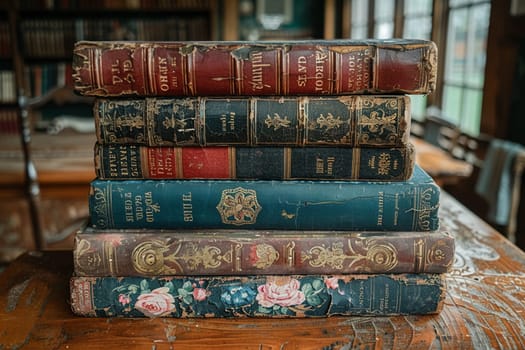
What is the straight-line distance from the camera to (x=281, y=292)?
28.1 inches

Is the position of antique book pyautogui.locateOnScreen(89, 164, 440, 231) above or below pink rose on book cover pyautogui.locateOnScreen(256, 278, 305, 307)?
above

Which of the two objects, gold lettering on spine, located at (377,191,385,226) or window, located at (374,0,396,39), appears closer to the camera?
gold lettering on spine, located at (377,191,385,226)

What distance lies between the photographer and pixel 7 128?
4.22 metres

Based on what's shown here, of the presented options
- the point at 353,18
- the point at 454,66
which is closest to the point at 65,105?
the point at 353,18

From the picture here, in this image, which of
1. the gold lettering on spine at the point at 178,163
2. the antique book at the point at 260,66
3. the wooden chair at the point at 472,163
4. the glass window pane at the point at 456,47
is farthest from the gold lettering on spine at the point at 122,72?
the glass window pane at the point at 456,47

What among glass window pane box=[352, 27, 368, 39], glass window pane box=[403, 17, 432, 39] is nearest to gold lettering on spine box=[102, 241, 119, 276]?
glass window pane box=[403, 17, 432, 39]

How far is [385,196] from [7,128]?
A: 13.7 ft

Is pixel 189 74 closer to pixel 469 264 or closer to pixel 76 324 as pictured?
pixel 76 324

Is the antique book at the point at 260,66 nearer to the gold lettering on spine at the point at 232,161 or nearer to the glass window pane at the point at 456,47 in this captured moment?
the gold lettering on spine at the point at 232,161

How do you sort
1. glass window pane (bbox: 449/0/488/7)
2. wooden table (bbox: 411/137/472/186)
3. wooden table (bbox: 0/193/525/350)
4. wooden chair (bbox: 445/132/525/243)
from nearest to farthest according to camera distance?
wooden table (bbox: 0/193/525/350), wooden table (bbox: 411/137/472/186), wooden chair (bbox: 445/132/525/243), glass window pane (bbox: 449/0/488/7)

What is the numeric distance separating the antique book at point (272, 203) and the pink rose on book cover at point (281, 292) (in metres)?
0.08

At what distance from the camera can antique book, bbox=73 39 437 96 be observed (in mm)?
672

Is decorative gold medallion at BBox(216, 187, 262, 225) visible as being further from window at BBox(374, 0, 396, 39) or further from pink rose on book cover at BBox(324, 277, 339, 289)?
window at BBox(374, 0, 396, 39)

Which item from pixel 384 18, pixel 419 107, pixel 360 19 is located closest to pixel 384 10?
pixel 384 18
